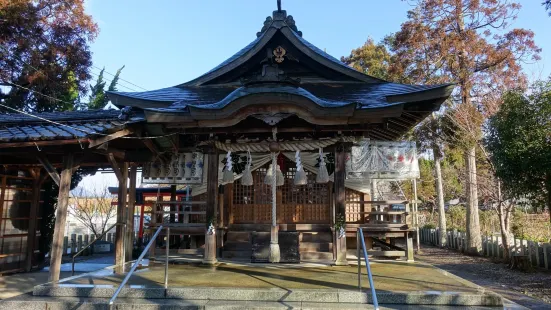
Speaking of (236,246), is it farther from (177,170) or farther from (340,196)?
(340,196)

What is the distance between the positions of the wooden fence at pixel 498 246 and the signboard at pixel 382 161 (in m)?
7.46

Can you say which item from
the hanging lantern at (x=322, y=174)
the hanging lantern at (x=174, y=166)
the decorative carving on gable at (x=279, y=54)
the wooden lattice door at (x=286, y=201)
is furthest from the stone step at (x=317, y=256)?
the decorative carving on gable at (x=279, y=54)

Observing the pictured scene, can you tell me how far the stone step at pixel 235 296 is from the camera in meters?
5.86

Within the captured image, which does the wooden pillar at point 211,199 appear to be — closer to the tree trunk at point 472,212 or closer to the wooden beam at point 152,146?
the wooden beam at point 152,146

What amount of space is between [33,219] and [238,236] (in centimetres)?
770

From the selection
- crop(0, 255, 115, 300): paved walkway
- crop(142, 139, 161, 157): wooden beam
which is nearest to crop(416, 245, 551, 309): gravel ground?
crop(142, 139, 161, 157): wooden beam

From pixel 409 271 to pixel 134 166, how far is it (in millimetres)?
7673

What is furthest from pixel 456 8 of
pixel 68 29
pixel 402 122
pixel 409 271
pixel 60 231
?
pixel 60 231

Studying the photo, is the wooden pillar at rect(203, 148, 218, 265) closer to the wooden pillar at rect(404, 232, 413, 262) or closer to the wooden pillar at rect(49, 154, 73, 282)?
the wooden pillar at rect(49, 154, 73, 282)

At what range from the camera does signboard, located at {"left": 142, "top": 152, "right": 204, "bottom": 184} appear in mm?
10539

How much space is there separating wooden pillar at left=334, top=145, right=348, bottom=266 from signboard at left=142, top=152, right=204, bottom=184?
3722 millimetres

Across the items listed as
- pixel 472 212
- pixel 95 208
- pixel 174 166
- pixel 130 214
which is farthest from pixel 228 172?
pixel 95 208

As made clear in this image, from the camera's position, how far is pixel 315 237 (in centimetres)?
1058

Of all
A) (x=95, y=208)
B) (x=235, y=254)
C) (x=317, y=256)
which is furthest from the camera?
(x=95, y=208)
